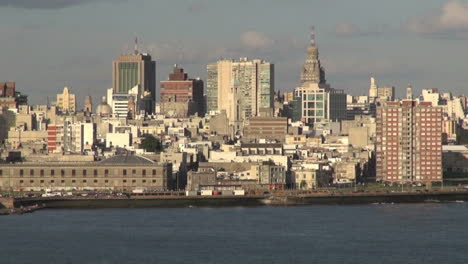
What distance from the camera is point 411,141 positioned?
136 m

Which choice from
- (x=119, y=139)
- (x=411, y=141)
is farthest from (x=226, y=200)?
(x=119, y=139)

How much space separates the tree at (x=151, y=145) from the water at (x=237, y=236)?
4705cm

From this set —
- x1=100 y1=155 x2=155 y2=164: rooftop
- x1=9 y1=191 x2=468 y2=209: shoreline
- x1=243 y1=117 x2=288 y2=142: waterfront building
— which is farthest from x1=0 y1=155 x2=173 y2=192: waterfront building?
x1=243 y1=117 x2=288 y2=142: waterfront building

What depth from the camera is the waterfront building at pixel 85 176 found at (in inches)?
5012

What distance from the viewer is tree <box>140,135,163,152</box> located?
161038 mm

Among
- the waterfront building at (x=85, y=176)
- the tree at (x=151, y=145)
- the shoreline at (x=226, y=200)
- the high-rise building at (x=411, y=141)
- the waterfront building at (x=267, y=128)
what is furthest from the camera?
the waterfront building at (x=267, y=128)

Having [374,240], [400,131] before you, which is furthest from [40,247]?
[400,131]

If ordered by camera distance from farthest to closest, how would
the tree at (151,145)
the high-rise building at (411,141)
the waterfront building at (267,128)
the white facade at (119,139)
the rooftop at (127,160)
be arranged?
the waterfront building at (267,128) < the white facade at (119,139) < the tree at (151,145) < the high-rise building at (411,141) < the rooftop at (127,160)

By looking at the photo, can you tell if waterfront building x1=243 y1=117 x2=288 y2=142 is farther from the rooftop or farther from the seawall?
the seawall

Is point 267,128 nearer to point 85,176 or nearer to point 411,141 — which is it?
point 411,141

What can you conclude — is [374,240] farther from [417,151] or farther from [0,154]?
[0,154]

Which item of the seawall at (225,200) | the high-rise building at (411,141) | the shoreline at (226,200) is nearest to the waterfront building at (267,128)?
the high-rise building at (411,141)

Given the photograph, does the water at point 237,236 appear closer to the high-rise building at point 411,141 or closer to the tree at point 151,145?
the high-rise building at point 411,141

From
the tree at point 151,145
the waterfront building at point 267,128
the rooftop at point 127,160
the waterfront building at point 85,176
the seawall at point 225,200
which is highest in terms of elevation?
the waterfront building at point 267,128
